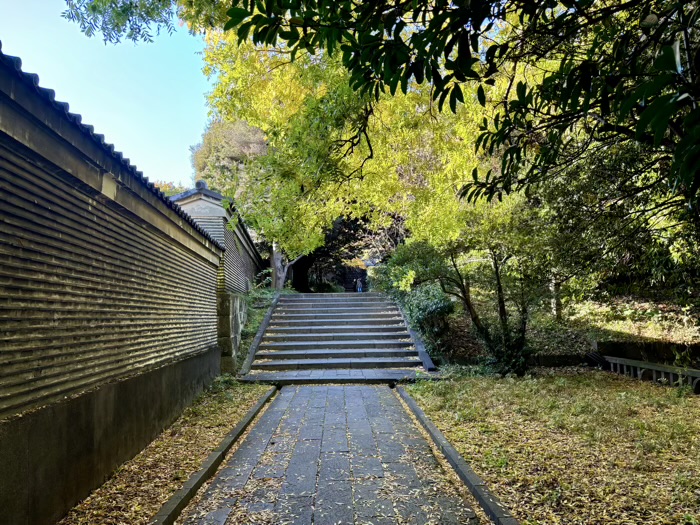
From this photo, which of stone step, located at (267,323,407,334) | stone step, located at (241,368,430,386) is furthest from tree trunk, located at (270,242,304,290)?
stone step, located at (241,368,430,386)

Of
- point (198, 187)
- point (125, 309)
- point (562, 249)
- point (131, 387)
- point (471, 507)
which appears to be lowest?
point (471, 507)

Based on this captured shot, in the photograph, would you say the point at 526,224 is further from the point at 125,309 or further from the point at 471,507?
the point at 125,309

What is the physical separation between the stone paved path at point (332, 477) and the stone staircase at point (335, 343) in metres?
3.16

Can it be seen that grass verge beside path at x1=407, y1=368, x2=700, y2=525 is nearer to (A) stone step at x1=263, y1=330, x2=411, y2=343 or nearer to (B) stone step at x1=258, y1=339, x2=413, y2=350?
(B) stone step at x1=258, y1=339, x2=413, y2=350

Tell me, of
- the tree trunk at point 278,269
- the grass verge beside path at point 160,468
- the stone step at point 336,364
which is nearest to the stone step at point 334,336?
the stone step at point 336,364

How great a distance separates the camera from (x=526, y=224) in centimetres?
770

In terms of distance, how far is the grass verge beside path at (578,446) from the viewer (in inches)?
132

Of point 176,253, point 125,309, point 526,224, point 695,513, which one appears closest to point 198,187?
point 176,253

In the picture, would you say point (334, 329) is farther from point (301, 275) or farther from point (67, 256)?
point (301, 275)

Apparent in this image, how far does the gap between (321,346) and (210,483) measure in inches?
303

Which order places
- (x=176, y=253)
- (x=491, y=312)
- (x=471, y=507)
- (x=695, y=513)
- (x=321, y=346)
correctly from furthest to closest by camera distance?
1. (x=491, y=312)
2. (x=321, y=346)
3. (x=176, y=253)
4. (x=471, y=507)
5. (x=695, y=513)

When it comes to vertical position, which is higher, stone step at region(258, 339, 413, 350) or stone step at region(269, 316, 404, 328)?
stone step at region(269, 316, 404, 328)

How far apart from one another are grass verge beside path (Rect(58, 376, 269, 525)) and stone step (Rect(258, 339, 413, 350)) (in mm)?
4330

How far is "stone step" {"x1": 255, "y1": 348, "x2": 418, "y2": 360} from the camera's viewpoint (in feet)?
36.7
